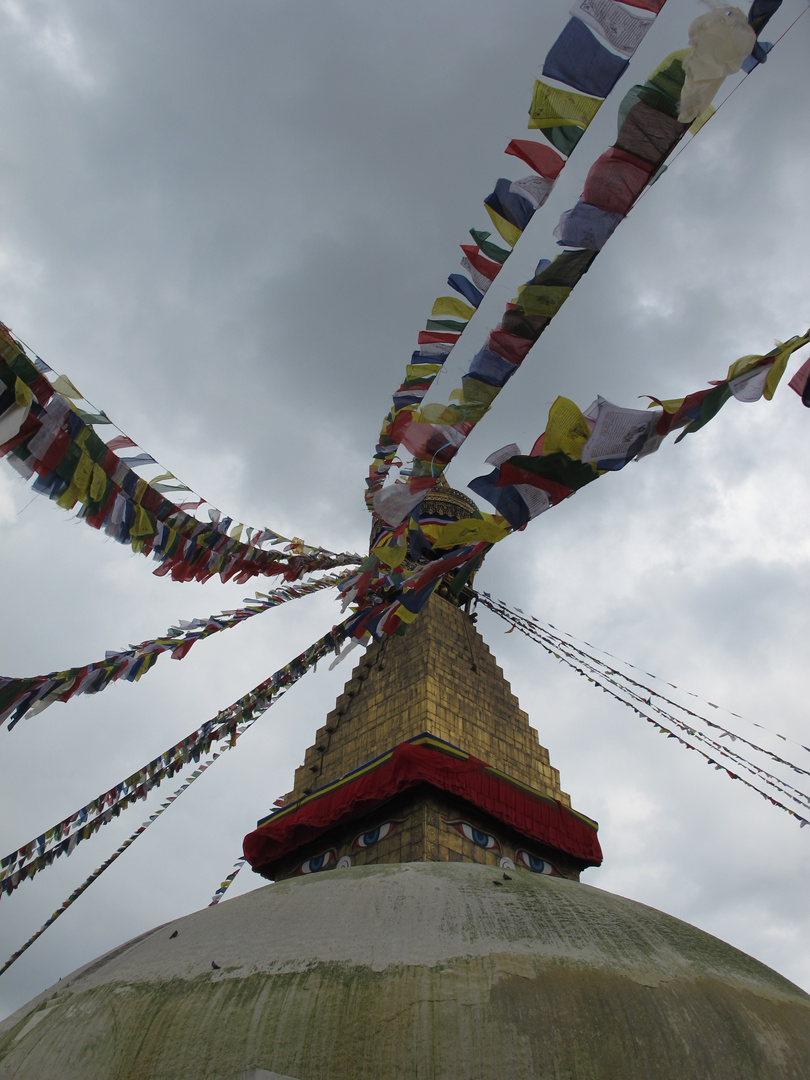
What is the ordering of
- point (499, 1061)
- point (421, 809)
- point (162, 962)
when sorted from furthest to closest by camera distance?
point (421, 809) → point (162, 962) → point (499, 1061)

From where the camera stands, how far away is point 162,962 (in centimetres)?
470

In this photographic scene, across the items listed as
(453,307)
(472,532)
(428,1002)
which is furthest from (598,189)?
(428,1002)

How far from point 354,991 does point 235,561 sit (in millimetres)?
4140

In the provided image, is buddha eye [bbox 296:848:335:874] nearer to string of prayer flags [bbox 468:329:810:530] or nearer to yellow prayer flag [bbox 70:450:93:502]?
yellow prayer flag [bbox 70:450:93:502]

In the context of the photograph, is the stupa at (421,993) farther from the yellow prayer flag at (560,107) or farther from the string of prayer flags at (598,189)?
the yellow prayer flag at (560,107)

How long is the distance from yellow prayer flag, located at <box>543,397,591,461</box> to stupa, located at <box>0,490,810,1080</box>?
309 centimetres

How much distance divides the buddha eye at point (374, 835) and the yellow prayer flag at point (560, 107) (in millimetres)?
6188

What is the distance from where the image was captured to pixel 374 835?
7047 millimetres

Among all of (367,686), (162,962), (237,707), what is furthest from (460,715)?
(162,962)

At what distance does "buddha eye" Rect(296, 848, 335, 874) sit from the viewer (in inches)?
290

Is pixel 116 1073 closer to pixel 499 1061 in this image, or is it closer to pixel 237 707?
pixel 499 1061

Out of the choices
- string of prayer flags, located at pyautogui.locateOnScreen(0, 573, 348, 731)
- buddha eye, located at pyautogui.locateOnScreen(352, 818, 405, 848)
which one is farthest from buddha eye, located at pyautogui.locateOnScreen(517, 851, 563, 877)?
string of prayer flags, located at pyautogui.locateOnScreen(0, 573, 348, 731)

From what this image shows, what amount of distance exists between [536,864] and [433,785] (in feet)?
5.72

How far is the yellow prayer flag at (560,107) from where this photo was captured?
3.19m
